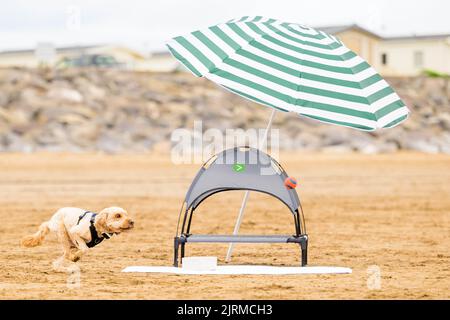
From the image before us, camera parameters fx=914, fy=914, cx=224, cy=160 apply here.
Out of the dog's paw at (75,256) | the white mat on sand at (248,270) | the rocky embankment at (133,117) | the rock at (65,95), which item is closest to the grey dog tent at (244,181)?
the white mat on sand at (248,270)

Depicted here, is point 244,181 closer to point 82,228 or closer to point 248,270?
point 248,270

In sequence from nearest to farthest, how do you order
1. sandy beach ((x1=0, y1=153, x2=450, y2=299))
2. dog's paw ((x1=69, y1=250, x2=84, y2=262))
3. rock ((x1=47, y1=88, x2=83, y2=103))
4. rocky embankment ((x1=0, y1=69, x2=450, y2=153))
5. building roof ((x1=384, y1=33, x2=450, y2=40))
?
sandy beach ((x1=0, y1=153, x2=450, y2=299)), dog's paw ((x1=69, y1=250, x2=84, y2=262)), rocky embankment ((x1=0, y1=69, x2=450, y2=153)), rock ((x1=47, y1=88, x2=83, y2=103)), building roof ((x1=384, y1=33, x2=450, y2=40))

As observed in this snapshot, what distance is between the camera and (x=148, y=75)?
40656 millimetres

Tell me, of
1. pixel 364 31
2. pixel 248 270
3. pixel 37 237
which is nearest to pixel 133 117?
pixel 364 31

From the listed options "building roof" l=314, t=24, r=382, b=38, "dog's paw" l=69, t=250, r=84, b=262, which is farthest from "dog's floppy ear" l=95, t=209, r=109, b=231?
"building roof" l=314, t=24, r=382, b=38

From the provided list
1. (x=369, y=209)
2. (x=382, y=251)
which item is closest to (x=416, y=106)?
(x=369, y=209)

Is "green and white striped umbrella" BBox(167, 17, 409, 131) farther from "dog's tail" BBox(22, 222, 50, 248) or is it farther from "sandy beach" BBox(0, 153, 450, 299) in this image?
"dog's tail" BBox(22, 222, 50, 248)

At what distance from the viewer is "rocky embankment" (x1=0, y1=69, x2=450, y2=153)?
110ft

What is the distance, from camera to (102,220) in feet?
26.1

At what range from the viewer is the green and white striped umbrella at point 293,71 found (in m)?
7.96

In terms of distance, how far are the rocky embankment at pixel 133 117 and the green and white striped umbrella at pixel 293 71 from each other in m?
24.2

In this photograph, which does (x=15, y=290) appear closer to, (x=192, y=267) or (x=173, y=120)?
(x=192, y=267)

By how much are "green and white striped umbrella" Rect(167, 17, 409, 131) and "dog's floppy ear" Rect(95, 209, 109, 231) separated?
1462mm

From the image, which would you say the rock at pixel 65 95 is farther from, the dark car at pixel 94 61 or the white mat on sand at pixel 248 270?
the white mat on sand at pixel 248 270
